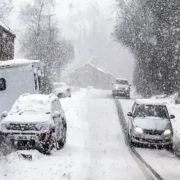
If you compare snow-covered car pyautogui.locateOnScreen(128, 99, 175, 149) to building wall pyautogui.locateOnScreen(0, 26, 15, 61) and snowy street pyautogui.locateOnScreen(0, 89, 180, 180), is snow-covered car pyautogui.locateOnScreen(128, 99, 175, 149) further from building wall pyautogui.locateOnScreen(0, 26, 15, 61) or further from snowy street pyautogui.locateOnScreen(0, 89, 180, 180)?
building wall pyautogui.locateOnScreen(0, 26, 15, 61)

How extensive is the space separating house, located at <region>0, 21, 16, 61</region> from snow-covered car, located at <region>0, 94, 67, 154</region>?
2079cm

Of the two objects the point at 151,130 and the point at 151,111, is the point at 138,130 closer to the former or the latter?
the point at 151,130

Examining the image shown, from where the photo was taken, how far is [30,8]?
57656 mm

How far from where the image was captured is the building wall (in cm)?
3584

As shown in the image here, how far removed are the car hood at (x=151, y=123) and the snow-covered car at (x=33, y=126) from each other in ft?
10.6

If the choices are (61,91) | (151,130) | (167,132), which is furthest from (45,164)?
(61,91)

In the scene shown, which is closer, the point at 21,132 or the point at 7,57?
the point at 21,132

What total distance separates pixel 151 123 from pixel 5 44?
78.0 ft

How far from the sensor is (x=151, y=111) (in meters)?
17.8

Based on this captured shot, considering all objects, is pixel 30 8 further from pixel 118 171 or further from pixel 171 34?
pixel 118 171

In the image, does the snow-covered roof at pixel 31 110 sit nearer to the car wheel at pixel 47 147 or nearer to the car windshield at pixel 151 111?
Answer: the car wheel at pixel 47 147

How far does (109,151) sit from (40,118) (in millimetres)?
3378

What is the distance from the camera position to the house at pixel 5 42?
35.6 meters

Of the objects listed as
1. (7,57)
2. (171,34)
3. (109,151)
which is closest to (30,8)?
(7,57)
